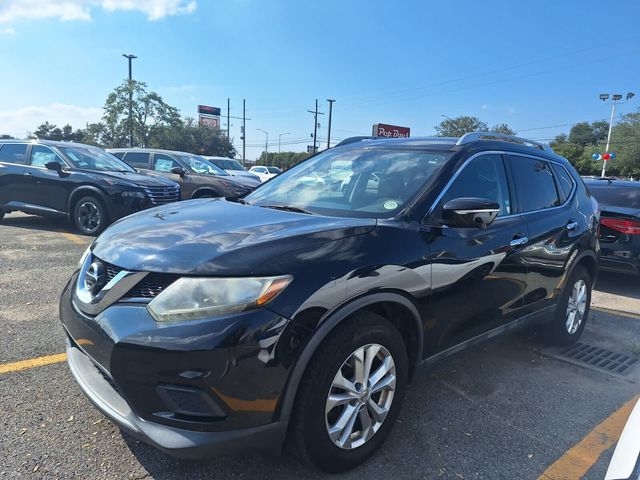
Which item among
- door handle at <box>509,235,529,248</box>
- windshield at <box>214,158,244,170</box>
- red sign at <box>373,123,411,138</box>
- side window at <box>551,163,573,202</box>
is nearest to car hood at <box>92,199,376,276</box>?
door handle at <box>509,235,529,248</box>

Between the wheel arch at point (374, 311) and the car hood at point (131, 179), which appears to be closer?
the wheel arch at point (374, 311)

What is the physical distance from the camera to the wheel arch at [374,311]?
6.61 ft

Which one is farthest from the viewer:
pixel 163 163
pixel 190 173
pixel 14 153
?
pixel 163 163

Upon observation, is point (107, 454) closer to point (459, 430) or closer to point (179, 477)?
point (179, 477)

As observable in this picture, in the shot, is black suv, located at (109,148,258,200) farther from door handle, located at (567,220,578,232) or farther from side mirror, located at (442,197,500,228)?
side mirror, located at (442,197,500,228)

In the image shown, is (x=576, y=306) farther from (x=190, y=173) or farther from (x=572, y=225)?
(x=190, y=173)

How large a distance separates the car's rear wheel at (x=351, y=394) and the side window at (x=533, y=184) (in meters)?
1.82

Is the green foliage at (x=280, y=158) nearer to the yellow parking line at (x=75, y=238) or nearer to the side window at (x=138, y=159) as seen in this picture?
the side window at (x=138, y=159)

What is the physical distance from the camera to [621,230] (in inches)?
250

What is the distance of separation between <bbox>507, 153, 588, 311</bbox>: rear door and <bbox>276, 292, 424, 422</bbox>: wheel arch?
128 cm

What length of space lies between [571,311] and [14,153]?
375 inches

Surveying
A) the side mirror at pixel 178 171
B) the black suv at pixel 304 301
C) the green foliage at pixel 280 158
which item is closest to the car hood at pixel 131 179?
the side mirror at pixel 178 171

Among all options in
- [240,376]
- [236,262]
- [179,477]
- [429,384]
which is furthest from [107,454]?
[429,384]

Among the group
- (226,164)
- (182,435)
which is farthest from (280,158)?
(182,435)
